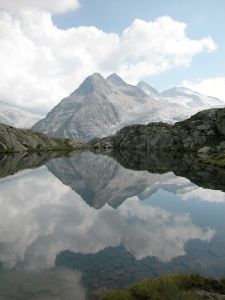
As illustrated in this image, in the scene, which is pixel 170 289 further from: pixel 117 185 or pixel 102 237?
pixel 117 185

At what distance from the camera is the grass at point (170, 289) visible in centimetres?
1867

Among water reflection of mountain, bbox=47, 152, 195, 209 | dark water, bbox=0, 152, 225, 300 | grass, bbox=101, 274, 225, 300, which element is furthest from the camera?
water reflection of mountain, bbox=47, 152, 195, 209

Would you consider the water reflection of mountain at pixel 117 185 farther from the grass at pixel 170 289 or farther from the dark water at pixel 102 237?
the grass at pixel 170 289

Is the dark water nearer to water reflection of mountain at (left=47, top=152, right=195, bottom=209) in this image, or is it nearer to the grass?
water reflection of mountain at (left=47, top=152, right=195, bottom=209)

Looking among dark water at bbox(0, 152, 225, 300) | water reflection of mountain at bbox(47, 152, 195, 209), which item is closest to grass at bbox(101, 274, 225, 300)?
dark water at bbox(0, 152, 225, 300)

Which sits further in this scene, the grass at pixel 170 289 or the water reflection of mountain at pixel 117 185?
the water reflection of mountain at pixel 117 185

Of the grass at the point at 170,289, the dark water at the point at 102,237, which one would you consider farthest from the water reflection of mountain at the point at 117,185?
the grass at the point at 170,289

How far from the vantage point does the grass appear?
18.7m

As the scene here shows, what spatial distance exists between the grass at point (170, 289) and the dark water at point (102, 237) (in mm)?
3463

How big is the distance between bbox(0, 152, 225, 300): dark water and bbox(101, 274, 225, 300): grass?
3463 millimetres

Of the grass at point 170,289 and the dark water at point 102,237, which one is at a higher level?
the grass at point 170,289

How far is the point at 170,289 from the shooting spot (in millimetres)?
18594

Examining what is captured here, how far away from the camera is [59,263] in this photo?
29.9 metres

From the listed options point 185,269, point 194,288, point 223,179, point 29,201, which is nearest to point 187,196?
point 223,179
